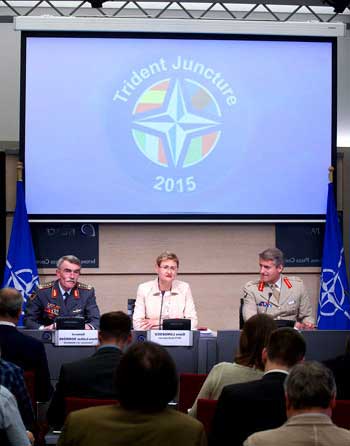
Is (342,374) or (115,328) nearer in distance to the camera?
(115,328)

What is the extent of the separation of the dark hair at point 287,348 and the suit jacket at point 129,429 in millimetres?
999

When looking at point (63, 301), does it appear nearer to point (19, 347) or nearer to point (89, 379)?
point (19, 347)

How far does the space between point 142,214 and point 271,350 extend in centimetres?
470

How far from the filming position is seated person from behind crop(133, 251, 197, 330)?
6836 millimetres

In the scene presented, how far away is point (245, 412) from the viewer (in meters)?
3.32

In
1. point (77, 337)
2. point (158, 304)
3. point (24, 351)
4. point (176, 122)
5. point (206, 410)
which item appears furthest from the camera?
point (176, 122)

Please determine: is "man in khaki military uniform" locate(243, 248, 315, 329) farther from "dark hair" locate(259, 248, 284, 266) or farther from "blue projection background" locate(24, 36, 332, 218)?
"blue projection background" locate(24, 36, 332, 218)

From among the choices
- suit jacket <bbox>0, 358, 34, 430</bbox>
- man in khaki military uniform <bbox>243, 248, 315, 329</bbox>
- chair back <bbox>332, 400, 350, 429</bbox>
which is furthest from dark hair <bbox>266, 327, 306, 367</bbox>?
man in khaki military uniform <bbox>243, 248, 315, 329</bbox>

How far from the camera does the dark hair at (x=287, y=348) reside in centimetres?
347

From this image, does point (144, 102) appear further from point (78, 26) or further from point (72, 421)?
point (72, 421)

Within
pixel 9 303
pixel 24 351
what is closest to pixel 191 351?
pixel 24 351

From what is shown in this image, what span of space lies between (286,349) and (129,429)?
3.75ft

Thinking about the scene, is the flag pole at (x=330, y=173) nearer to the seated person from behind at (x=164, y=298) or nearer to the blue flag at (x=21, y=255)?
the seated person from behind at (x=164, y=298)

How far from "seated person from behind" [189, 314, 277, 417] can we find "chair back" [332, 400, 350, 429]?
413 mm
